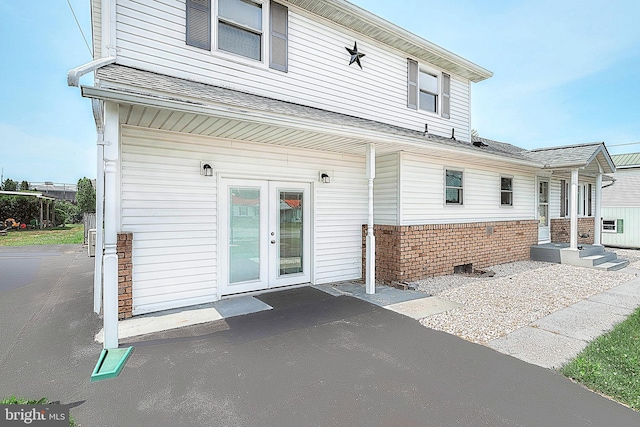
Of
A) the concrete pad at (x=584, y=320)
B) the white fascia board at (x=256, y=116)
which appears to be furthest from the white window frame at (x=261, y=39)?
the concrete pad at (x=584, y=320)

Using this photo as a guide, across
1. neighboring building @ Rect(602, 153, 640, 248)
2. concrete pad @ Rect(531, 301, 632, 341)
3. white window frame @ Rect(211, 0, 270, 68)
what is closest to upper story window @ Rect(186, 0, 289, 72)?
white window frame @ Rect(211, 0, 270, 68)

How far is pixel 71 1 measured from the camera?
6.07 meters

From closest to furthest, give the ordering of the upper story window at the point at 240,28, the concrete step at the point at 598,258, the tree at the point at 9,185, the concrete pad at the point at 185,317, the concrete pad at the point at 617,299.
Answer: the concrete pad at the point at 185,317, the concrete pad at the point at 617,299, the upper story window at the point at 240,28, the concrete step at the point at 598,258, the tree at the point at 9,185

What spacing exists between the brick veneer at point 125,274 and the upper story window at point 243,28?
3.60 m

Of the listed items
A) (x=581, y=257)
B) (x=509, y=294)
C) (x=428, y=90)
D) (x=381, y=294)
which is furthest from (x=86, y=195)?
(x=581, y=257)

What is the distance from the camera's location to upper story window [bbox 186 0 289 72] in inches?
220

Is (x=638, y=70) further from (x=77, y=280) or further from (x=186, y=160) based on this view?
(x=77, y=280)

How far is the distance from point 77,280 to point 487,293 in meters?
9.65

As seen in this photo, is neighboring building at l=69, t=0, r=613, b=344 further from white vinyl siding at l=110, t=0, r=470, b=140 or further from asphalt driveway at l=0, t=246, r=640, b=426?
asphalt driveway at l=0, t=246, r=640, b=426

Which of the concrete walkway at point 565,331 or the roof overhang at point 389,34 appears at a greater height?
the roof overhang at point 389,34

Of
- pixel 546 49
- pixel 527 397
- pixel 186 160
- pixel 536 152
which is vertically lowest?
pixel 527 397

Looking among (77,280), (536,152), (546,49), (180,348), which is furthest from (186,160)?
(546,49)

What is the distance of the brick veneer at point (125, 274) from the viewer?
15.2ft

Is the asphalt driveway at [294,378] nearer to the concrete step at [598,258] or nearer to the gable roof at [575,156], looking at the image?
the concrete step at [598,258]
